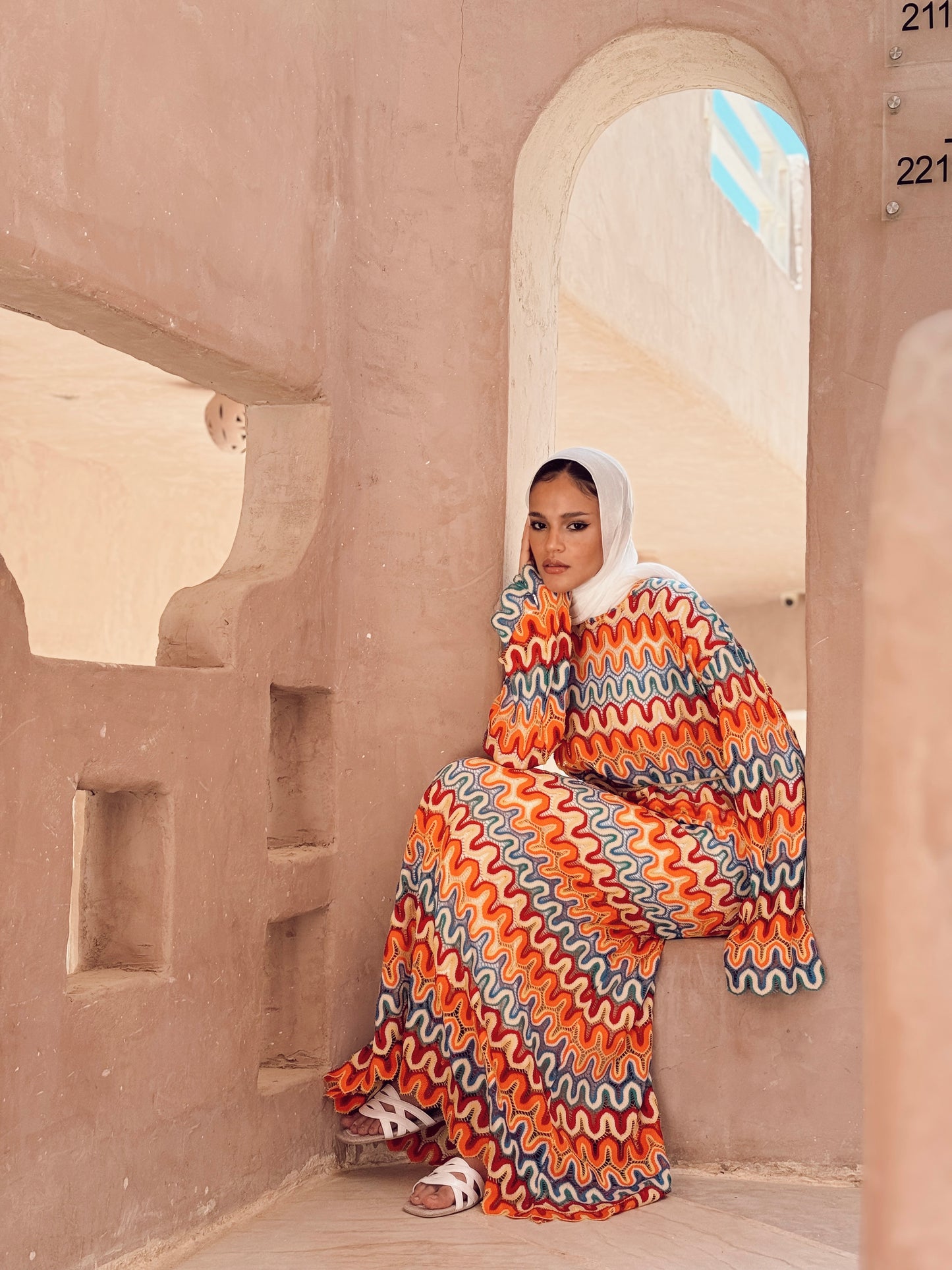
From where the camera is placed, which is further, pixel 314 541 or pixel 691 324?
pixel 691 324

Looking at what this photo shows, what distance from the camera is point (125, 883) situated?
268 cm

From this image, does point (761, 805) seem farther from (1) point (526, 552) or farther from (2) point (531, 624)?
(1) point (526, 552)

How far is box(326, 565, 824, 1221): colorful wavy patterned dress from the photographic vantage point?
2973 millimetres

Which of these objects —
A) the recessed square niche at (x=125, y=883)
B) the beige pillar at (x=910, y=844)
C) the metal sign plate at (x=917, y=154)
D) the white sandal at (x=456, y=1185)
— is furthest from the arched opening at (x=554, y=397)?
the beige pillar at (x=910, y=844)

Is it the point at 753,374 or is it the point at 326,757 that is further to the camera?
the point at 753,374

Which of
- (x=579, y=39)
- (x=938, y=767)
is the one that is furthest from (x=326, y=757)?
(x=938, y=767)

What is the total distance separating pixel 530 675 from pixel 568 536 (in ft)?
1.17

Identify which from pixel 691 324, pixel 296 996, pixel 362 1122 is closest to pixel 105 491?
pixel 691 324

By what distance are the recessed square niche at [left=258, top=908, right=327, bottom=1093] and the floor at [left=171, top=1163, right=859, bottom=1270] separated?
0.90 feet

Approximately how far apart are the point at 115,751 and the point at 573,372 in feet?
14.2

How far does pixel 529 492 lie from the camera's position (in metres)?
3.53

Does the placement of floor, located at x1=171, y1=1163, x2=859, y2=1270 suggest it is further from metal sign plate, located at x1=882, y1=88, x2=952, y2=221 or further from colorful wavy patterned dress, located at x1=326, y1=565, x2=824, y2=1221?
metal sign plate, located at x1=882, y1=88, x2=952, y2=221

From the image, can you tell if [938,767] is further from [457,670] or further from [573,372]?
[573,372]

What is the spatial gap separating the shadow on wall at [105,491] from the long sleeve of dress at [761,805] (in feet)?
11.3
